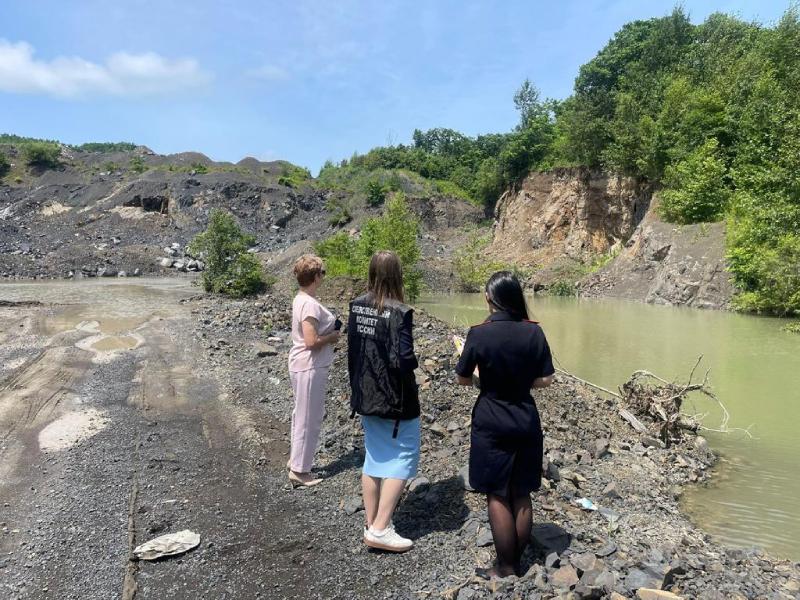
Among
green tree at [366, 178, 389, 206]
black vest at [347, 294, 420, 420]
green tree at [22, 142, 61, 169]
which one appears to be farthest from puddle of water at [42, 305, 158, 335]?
green tree at [22, 142, 61, 169]

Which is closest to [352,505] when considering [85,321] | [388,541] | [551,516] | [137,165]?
[388,541]

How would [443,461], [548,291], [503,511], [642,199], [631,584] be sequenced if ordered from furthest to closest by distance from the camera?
[642,199]
[548,291]
[443,461]
[503,511]
[631,584]

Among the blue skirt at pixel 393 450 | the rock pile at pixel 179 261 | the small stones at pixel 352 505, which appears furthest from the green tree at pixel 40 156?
the blue skirt at pixel 393 450

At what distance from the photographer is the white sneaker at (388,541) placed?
373 cm

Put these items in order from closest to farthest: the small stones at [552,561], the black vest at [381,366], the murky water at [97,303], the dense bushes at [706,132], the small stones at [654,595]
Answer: the small stones at [654,595] < the small stones at [552,561] < the black vest at [381,366] < the murky water at [97,303] < the dense bushes at [706,132]

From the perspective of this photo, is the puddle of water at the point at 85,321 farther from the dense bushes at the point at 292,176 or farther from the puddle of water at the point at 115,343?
the dense bushes at the point at 292,176

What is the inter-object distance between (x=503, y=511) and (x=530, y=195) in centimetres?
4357

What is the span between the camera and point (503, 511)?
3.32m

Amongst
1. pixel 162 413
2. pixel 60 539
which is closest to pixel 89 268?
pixel 162 413

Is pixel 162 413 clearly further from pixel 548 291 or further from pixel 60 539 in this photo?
pixel 548 291

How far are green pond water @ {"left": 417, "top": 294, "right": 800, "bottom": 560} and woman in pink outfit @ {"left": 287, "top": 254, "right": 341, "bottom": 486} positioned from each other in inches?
146

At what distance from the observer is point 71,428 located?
6.73 m

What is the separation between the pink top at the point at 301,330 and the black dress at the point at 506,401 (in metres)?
1.72

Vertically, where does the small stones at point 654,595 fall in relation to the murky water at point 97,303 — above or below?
above
